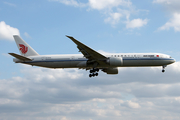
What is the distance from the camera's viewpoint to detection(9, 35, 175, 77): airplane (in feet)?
135

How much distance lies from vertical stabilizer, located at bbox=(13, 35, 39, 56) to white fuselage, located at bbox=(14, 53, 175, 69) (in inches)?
78.8

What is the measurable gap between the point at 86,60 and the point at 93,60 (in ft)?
5.34

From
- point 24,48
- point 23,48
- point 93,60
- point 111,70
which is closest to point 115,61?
point 93,60

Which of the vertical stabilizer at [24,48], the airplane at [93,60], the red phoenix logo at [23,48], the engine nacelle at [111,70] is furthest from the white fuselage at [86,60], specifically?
the engine nacelle at [111,70]

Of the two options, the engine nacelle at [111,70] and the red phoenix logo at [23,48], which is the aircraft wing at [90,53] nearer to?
the engine nacelle at [111,70]

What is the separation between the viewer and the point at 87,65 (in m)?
43.1

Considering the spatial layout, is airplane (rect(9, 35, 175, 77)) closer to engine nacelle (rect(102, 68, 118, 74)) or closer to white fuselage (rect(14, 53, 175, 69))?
white fuselage (rect(14, 53, 175, 69))

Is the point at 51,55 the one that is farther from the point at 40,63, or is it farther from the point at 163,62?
the point at 163,62

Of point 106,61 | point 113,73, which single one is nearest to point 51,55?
point 106,61

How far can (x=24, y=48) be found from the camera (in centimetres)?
4703

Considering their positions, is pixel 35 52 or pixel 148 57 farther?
pixel 35 52

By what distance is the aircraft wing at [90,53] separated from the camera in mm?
39375

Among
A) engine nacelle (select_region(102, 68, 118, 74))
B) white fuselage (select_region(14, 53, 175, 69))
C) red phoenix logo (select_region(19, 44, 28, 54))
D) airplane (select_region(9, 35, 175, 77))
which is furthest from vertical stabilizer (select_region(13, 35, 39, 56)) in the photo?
engine nacelle (select_region(102, 68, 118, 74))

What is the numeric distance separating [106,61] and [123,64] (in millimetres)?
3238
